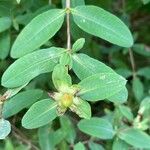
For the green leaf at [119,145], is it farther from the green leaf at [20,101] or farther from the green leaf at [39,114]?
the green leaf at [39,114]

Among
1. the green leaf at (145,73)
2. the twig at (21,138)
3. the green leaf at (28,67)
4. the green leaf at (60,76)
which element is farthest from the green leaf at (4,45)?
the green leaf at (145,73)

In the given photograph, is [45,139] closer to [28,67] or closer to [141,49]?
[28,67]

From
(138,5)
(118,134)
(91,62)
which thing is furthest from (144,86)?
(91,62)

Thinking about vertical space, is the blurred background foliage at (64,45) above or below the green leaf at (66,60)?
below

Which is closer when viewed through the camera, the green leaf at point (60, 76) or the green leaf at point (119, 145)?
the green leaf at point (60, 76)

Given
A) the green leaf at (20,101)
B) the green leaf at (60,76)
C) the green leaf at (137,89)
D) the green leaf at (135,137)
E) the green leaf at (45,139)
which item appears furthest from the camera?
the green leaf at (137,89)

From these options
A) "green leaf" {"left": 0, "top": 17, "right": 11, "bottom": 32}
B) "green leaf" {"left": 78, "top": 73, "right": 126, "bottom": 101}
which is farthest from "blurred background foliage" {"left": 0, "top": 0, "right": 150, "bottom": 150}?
"green leaf" {"left": 78, "top": 73, "right": 126, "bottom": 101}
